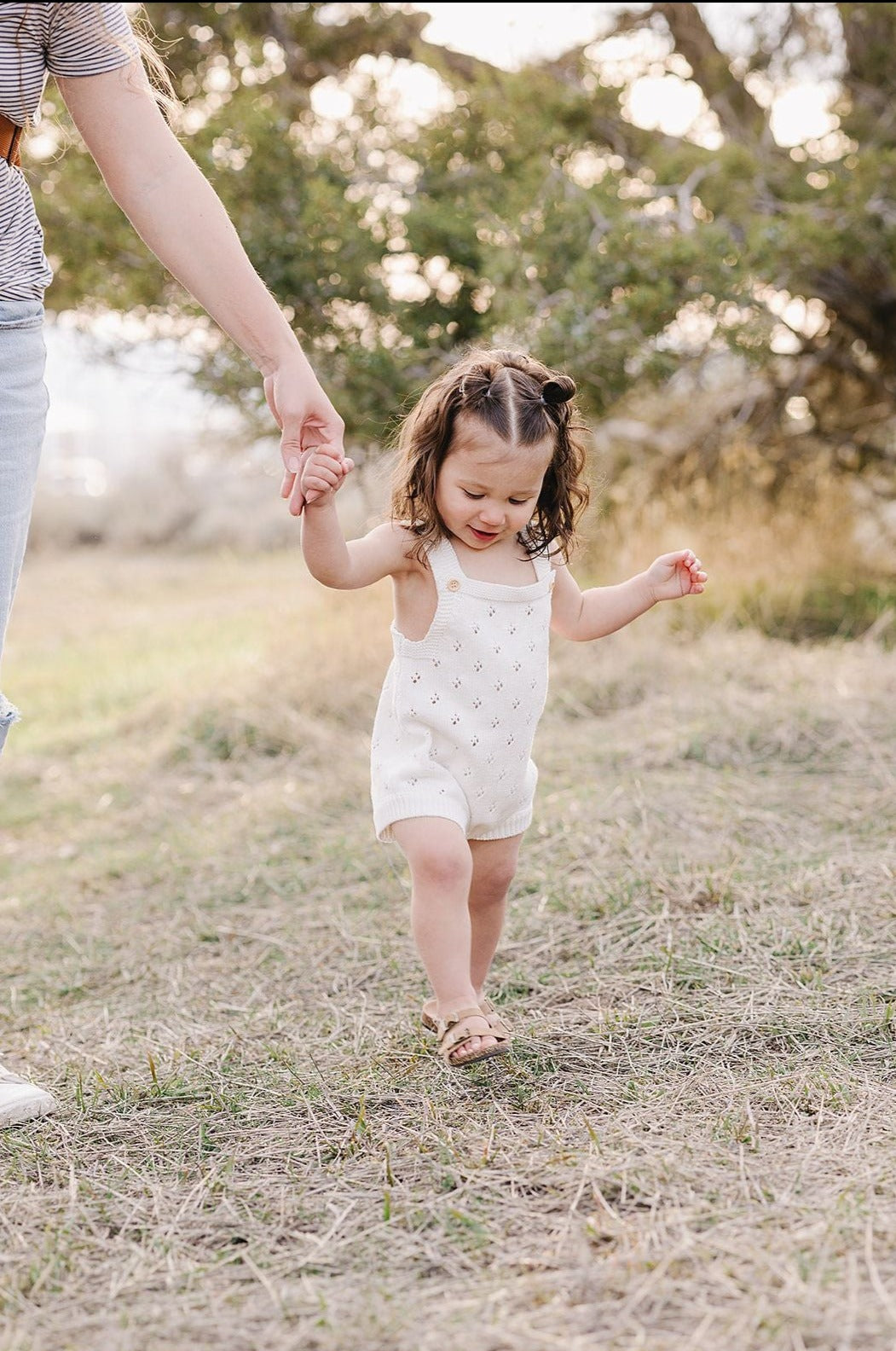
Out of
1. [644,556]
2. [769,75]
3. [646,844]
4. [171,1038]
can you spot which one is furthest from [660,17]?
[171,1038]

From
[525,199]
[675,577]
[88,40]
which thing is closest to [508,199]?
[525,199]

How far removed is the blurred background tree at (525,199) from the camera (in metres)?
5.39

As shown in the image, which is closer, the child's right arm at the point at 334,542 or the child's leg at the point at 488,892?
the child's right arm at the point at 334,542

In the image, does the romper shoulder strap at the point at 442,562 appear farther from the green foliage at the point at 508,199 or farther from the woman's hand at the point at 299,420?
the green foliage at the point at 508,199

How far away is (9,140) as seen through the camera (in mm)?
1817

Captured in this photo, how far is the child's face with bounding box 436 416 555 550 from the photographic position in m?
2.07

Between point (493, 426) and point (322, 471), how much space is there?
0.34m

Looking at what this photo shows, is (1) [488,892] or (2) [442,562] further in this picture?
(1) [488,892]

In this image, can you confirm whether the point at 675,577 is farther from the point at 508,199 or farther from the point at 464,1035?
the point at 508,199

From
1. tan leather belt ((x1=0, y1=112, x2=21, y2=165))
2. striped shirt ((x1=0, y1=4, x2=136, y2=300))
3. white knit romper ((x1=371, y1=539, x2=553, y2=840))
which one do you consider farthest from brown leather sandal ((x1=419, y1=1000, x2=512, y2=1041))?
tan leather belt ((x1=0, y1=112, x2=21, y2=165))

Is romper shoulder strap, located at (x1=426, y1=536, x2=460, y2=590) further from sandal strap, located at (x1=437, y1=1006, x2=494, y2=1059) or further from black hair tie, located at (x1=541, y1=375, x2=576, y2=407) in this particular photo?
sandal strap, located at (x1=437, y1=1006, x2=494, y2=1059)

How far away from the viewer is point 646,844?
327 cm

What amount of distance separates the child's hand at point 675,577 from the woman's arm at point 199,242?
2.33ft

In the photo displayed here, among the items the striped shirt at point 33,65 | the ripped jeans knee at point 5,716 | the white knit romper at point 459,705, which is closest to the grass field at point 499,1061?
the white knit romper at point 459,705
